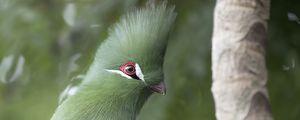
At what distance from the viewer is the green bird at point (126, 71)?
0.71 metres

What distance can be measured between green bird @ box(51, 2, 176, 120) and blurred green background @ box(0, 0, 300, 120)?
0.11 m

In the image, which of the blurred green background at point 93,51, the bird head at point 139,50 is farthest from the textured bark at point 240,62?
the blurred green background at point 93,51

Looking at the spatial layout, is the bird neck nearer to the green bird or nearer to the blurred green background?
the green bird

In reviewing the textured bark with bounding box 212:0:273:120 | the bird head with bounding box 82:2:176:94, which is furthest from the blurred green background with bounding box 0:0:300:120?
the textured bark with bounding box 212:0:273:120

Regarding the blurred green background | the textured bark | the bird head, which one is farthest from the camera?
the blurred green background

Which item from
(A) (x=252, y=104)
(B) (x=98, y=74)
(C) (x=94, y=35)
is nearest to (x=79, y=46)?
(C) (x=94, y=35)

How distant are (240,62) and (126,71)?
23 centimetres

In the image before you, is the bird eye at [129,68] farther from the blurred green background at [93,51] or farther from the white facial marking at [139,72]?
the blurred green background at [93,51]

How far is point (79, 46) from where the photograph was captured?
0.94 metres

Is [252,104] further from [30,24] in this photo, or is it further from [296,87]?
[30,24]

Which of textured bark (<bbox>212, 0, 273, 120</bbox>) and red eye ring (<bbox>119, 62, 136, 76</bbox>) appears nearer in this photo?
textured bark (<bbox>212, 0, 273, 120</bbox>)

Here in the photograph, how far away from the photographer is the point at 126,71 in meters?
0.73

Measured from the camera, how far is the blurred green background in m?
0.88

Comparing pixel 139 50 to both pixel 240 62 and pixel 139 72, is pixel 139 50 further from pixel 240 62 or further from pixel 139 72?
pixel 240 62
